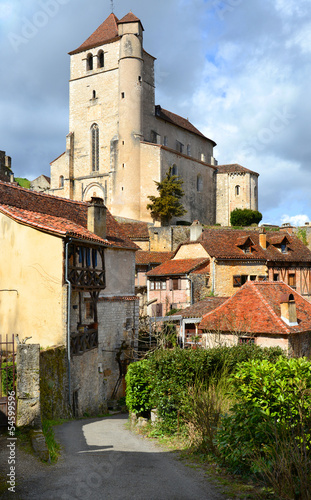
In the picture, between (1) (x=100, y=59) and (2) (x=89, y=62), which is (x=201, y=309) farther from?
(2) (x=89, y=62)

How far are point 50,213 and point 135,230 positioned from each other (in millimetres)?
24228

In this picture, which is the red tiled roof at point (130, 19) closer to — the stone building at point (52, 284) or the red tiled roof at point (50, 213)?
the red tiled roof at point (50, 213)

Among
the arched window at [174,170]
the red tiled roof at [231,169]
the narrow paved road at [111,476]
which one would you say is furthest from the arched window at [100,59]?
the narrow paved road at [111,476]

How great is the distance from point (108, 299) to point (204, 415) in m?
11.7

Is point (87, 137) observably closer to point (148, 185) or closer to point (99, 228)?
point (148, 185)

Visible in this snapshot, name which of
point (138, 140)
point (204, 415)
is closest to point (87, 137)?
point (138, 140)

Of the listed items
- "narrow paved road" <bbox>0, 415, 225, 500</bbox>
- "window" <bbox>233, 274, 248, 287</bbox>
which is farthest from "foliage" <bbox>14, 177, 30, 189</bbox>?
"narrow paved road" <bbox>0, 415, 225, 500</bbox>

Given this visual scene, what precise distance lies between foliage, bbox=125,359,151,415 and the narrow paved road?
8.62ft

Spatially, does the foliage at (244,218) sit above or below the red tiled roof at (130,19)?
below

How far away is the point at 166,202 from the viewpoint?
46.0m

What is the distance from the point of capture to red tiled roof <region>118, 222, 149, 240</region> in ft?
139

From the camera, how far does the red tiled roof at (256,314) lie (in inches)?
698

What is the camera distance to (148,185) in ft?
159

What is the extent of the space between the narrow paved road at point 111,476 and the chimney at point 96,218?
1134cm
